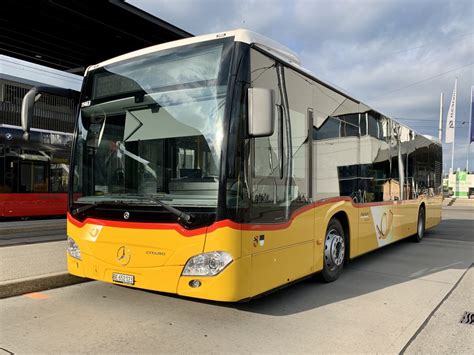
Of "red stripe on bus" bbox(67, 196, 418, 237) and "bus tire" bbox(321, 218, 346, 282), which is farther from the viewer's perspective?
"bus tire" bbox(321, 218, 346, 282)

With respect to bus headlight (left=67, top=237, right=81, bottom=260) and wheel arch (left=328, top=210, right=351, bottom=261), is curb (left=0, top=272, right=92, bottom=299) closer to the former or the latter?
bus headlight (left=67, top=237, right=81, bottom=260)

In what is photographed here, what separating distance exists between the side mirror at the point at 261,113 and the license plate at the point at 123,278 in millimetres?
2104

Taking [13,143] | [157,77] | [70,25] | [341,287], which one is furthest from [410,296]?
[13,143]

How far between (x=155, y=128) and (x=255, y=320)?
2.51 m

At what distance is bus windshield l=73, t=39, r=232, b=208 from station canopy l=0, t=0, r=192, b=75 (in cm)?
485

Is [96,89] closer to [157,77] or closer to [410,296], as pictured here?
[157,77]

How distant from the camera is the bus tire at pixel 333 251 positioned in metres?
6.48

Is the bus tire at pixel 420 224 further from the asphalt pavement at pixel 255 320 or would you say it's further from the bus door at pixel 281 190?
the bus door at pixel 281 190

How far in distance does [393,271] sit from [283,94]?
4.49m

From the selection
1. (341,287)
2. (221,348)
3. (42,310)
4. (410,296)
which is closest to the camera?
(221,348)

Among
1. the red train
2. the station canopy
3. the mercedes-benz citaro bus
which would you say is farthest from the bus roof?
the red train

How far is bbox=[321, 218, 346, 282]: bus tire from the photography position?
6.48 metres

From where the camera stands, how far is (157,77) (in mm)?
4906

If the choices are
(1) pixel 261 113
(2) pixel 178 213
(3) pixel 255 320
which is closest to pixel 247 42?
(1) pixel 261 113
